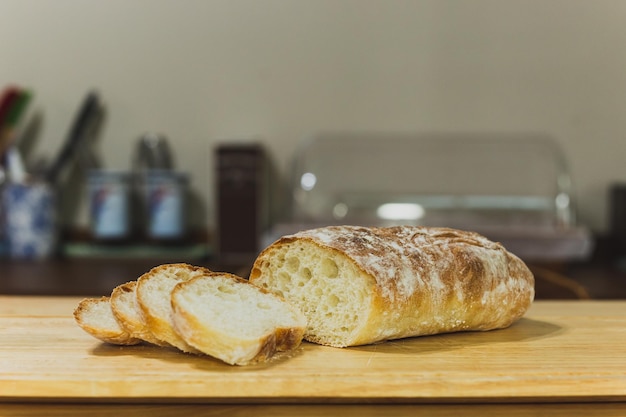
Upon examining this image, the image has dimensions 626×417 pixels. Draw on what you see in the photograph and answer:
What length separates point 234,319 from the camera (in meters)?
0.86

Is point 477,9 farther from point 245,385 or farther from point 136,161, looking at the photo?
point 245,385

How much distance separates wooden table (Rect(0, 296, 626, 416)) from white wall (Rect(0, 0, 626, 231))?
66.3 inches

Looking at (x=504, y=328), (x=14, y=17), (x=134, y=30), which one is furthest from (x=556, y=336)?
(x=14, y=17)

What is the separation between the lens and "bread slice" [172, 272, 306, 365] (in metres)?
0.81

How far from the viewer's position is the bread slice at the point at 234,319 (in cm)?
81

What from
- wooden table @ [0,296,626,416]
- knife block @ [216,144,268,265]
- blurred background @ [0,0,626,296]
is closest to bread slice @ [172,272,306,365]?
wooden table @ [0,296,626,416]

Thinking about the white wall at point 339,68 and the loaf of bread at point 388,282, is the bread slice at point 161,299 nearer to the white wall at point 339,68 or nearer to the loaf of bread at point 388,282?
the loaf of bread at point 388,282

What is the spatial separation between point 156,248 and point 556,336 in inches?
64.4

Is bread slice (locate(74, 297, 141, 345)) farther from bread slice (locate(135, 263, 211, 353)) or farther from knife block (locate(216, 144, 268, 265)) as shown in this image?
knife block (locate(216, 144, 268, 265))

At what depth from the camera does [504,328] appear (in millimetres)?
1062

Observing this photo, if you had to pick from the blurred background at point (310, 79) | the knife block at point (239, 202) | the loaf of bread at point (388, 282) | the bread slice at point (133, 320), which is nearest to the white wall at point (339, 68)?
the blurred background at point (310, 79)

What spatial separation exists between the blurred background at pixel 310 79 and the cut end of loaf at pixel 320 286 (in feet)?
4.82

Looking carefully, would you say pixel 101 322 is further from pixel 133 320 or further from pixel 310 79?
pixel 310 79

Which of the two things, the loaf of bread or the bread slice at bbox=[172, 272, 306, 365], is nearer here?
the bread slice at bbox=[172, 272, 306, 365]
